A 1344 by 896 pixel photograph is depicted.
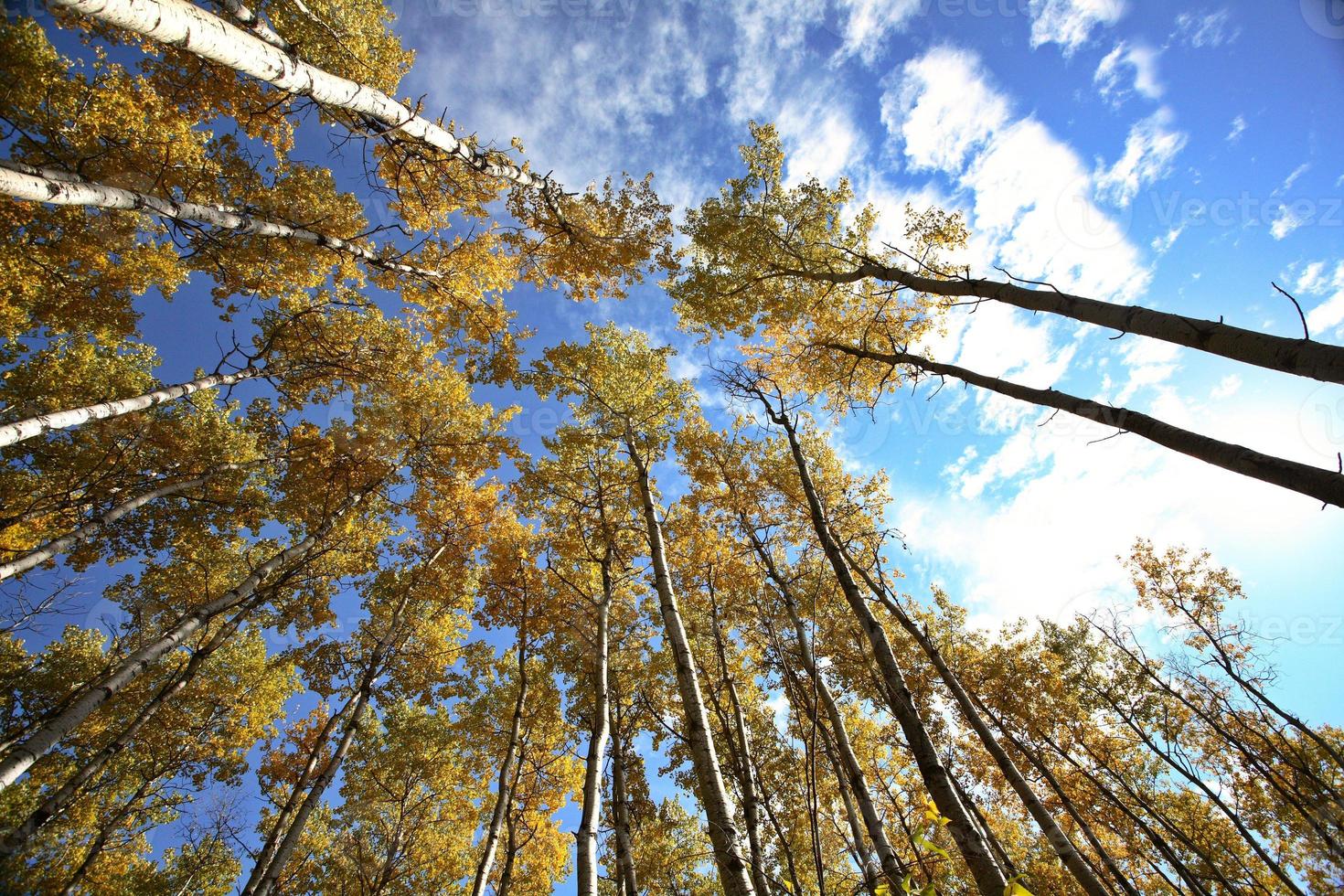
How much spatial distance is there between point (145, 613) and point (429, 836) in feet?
25.3

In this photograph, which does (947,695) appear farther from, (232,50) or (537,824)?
(232,50)

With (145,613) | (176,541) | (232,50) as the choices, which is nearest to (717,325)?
(232,50)

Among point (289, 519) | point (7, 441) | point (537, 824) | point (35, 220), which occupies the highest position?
point (35, 220)

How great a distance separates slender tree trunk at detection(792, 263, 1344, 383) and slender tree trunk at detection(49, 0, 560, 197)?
20.3 feet

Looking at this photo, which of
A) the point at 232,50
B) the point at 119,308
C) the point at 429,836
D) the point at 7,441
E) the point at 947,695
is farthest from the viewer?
the point at 429,836

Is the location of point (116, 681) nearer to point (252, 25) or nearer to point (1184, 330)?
point (252, 25)

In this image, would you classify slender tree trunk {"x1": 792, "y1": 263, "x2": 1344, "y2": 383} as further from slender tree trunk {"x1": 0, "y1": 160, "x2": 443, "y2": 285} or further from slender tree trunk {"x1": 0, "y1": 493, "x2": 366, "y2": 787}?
slender tree trunk {"x1": 0, "y1": 493, "x2": 366, "y2": 787}

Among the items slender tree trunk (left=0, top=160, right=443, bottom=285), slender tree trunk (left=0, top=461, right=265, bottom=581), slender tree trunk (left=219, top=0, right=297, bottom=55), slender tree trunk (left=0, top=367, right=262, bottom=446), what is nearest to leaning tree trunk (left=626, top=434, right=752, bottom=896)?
slender tree trunk (left=0, top=160, right=443, bottom=285)

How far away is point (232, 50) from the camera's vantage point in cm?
370

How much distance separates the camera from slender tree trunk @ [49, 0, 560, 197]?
320cm

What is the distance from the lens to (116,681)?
16.3 ft

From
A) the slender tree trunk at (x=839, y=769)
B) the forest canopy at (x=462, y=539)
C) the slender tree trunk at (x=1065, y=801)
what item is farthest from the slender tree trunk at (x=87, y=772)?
the slender tree trunk at (x=1065, y=801)

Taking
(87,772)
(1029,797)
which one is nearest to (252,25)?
(87,772)

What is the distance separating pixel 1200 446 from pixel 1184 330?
87 cm
